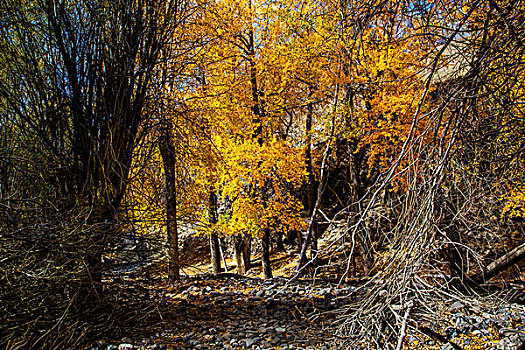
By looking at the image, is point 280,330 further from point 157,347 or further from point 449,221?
point 449,221

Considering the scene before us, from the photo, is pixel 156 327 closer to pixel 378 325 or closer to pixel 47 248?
pixel 47 248

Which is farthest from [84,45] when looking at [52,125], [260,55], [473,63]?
[260,55]

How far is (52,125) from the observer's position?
3678 mm

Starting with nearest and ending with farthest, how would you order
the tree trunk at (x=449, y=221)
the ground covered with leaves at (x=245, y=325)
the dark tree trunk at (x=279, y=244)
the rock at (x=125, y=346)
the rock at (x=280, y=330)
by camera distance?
the tree trunk at (x=449, y=221) < the rock at (x=125, y=346) < the ground covered with leaves at (x=245, y=325) < the rock at (x=280, y=330) < the dark tree trunk at (x=279, y=244)

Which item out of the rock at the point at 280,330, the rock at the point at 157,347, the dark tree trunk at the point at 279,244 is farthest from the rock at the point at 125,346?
the dark tree trunk at the point at 279,244

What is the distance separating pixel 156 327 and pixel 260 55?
24.6 feet

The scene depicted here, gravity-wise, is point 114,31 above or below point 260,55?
below

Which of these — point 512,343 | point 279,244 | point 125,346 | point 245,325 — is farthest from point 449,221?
point 279,244

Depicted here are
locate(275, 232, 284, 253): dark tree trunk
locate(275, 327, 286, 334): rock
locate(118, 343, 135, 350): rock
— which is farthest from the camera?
locate(275, 232, 284, 253): dark tree trunk

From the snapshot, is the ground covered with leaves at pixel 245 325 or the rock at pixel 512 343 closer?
the rock at pixel 512 343

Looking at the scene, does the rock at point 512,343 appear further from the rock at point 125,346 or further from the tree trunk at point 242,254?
the tree trunk at point 242,254

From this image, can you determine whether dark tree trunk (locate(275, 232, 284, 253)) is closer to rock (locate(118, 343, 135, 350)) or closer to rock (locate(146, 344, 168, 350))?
rock (locate(146, 344, 168, 350))

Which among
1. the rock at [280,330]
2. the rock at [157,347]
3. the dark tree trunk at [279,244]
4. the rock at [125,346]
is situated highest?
the rock at [125,346]

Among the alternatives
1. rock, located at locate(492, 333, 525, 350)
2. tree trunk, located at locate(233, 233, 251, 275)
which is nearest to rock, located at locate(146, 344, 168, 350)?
rock, located at locate(492, 333, 525, 350)
